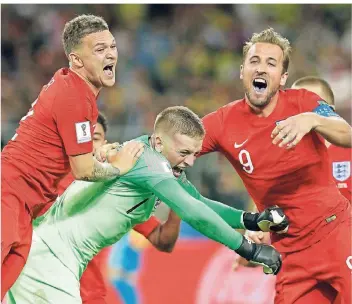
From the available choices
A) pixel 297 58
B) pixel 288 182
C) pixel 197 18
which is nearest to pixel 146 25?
pixel 197 18

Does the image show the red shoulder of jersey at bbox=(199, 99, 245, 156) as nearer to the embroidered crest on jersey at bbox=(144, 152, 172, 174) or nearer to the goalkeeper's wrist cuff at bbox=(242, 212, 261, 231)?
the goalkeeper's wrist cuff at bbox=(242, 212, 261, 231)

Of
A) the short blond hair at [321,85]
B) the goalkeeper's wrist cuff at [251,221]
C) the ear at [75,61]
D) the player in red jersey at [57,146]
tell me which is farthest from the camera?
the short blond hair at [321,85]

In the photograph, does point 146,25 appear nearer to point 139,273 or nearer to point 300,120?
point 139,273

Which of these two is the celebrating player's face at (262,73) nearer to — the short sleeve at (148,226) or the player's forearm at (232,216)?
the player's forearm at (232,216)

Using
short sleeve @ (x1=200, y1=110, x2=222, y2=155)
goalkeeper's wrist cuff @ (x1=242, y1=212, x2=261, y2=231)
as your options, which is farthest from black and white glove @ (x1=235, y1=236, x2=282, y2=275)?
short sleeve @ (x1=200, y1=110, x2=222, y2=155)

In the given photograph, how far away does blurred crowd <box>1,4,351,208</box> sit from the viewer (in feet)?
39.2

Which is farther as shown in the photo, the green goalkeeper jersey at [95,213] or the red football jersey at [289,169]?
the red football jersey at [289,169]

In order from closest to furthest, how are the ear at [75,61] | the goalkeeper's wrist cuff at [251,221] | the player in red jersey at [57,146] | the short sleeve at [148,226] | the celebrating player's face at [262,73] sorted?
the player in red jersey at [57,146] → the ear at [75,61] → the goalkeeper's wrist cuff at [251,221] → the celebrating player's face at [262,73] → the short sleeve at [148,226]

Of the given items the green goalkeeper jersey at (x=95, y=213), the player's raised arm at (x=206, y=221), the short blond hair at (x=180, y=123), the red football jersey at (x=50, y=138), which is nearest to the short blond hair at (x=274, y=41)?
the short blond hair at (x=180, y=123)

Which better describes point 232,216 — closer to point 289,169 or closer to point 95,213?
point 289,169

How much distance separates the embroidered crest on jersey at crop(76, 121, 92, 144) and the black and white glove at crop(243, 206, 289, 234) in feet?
3.98

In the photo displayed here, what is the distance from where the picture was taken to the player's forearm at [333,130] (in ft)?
16.5

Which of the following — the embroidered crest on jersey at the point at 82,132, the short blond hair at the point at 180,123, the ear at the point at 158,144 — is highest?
the short blond hair at the point at 180,123

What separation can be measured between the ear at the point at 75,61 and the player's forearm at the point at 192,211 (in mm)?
1024
